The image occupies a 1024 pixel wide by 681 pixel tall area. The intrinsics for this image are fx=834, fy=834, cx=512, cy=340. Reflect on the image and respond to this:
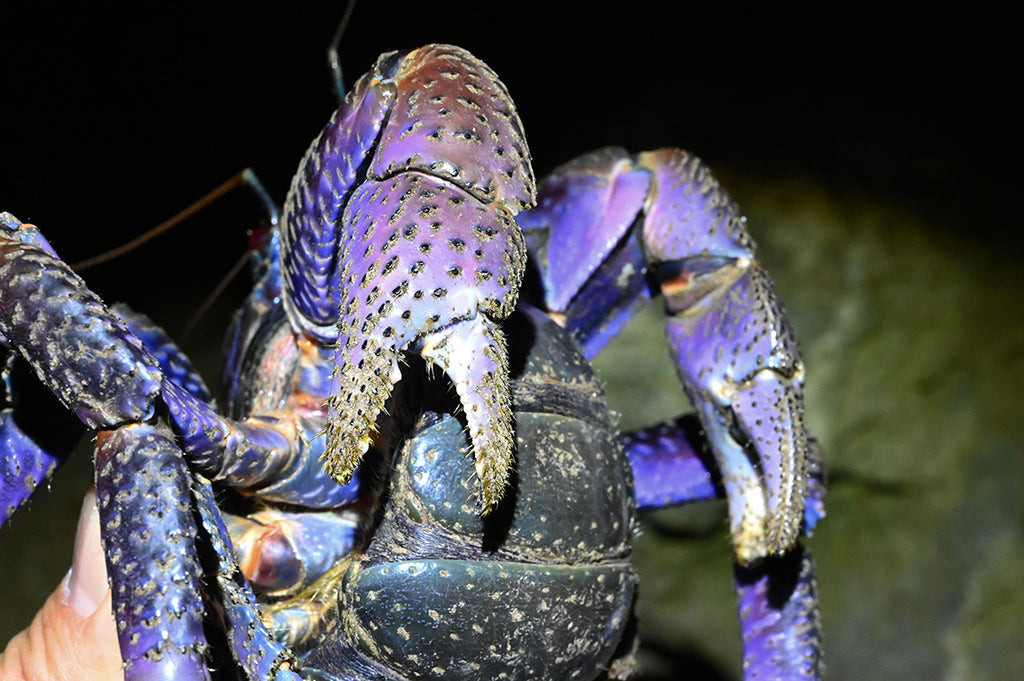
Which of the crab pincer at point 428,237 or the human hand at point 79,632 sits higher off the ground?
the crab pincer at point 428,237

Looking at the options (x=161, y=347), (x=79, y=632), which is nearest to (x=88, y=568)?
(x=79, y=632)

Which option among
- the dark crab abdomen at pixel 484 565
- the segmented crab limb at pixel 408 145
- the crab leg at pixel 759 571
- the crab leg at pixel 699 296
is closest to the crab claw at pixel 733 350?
the crab leg at pixel 699 296

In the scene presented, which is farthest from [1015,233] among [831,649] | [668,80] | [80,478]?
[80,478]

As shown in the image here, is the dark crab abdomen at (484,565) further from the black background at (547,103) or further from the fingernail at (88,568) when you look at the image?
the black background at (547,103)

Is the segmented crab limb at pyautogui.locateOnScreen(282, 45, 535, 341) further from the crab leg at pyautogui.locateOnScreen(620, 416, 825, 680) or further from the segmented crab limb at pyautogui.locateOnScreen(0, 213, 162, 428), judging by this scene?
the crab leg at pyautogui.locateOnScreen(620, 416, 825, 680)

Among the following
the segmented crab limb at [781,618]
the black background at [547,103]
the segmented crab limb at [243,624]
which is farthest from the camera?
the black background at [547,103]

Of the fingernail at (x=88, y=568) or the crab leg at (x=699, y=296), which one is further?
the crab leg at (x=699, y=296)

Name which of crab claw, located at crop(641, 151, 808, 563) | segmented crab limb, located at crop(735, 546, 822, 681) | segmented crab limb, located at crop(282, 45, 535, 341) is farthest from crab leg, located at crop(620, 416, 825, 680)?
segmented crab limb, located at crop(282, 45, 535, 341)
